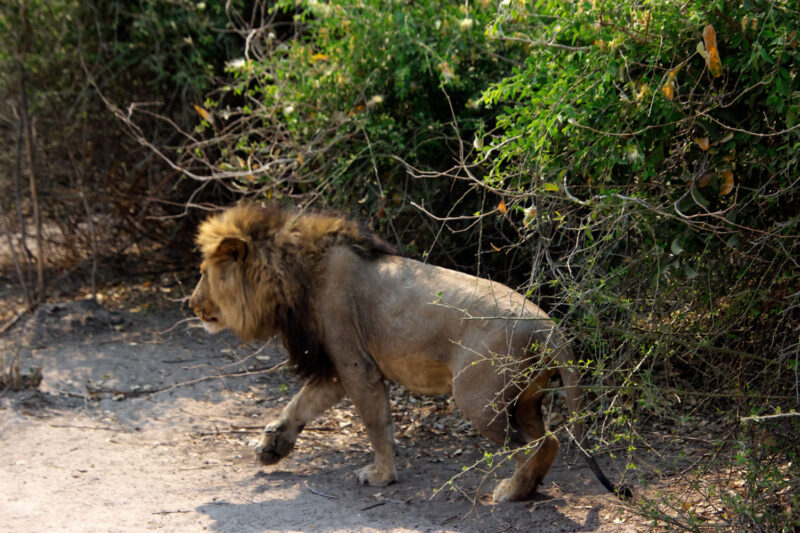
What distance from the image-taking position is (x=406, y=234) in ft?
19.2

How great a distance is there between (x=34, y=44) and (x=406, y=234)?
450cm

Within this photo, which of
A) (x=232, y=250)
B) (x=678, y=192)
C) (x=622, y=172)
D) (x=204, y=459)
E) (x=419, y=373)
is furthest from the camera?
(x=204, y=459)

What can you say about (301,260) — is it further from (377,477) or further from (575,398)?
(575,398)

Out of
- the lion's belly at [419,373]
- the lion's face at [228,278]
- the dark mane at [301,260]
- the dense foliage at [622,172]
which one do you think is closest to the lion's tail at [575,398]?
the dense foliage at [622,172]

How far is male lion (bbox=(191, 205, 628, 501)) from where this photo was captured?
405 cm

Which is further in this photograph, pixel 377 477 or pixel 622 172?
pixel 377 477

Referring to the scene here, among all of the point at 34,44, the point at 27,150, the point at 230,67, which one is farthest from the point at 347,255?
the point at 34,44

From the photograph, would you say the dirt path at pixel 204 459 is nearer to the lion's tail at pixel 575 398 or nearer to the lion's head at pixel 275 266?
the lion's tail at pixel 575 398

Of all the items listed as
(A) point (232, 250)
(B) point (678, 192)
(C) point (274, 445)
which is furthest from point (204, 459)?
(B) point (678, 192)

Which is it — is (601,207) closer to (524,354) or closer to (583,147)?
(583,147)

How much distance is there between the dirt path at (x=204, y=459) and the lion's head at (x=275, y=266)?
798 millimetres

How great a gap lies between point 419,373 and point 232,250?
129 cm

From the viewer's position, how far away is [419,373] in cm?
443

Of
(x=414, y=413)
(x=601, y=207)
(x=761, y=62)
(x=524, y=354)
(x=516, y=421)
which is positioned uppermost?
(x=761, y=62)
